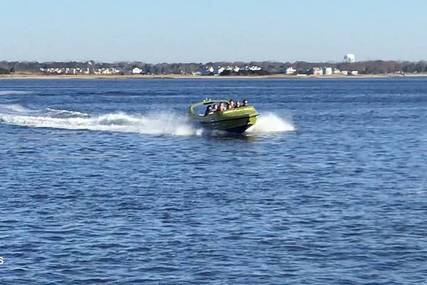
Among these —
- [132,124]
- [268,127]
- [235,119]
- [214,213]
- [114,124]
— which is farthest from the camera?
[114,124]

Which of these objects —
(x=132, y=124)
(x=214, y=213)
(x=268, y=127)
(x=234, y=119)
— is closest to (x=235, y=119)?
(x=234, y=119)

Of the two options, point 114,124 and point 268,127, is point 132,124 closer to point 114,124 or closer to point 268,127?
point 114,124

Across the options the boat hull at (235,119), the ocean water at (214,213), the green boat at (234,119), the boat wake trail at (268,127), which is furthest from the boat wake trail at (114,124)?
the ocean water at (214,213)

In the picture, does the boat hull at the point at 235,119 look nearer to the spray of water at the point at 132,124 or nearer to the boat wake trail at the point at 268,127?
the spray of water at the point at 132,124

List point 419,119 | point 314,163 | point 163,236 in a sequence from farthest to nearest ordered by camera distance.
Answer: point 419,119 → point 314,163 → point 163,236

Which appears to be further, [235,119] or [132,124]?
[132,124]

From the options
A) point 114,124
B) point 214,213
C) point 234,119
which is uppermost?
point 234,119

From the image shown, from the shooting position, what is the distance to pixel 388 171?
4025cm

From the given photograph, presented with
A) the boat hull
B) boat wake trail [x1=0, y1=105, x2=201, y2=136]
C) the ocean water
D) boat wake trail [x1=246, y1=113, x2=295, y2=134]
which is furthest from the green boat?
boat wake trail [x1=0, y1=105, x2=201, y2=136]

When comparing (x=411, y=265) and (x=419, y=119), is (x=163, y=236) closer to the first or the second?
(x=411, y=265)

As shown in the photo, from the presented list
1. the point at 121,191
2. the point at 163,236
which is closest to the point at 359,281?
the point at 163,236

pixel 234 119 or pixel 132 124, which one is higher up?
pixel 234 119

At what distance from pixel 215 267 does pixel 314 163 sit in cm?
2212

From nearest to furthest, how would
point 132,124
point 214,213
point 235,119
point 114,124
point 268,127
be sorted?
point 214,213 < point 235,119 < point 268,127 < point 132,124 < point 114,124
